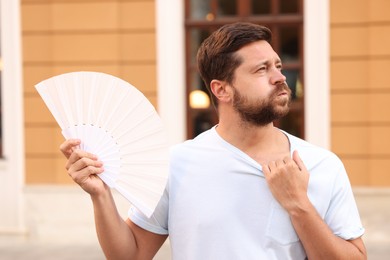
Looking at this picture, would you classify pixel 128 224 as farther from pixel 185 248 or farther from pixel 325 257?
pixel 325 257

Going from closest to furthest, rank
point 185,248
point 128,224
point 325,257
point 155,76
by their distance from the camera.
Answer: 1. point 325,257
2. point 185,248
3. point 128,224
4. point 155,76

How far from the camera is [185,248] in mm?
2225

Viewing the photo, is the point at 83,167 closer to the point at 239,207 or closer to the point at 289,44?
the point at 239,207

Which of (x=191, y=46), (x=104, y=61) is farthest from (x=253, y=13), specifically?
(x=104, y=61)

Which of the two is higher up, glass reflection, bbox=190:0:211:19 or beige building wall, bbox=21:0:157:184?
glass reflection, bbox=190:0:211:19

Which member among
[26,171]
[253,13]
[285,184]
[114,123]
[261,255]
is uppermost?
[253,13]

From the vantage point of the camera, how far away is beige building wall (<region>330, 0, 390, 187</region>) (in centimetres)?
806

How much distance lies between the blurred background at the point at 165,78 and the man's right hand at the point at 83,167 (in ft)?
19.3

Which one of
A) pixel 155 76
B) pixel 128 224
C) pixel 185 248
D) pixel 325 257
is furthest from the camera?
pixel 155 76

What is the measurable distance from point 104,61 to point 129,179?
6.35 meters

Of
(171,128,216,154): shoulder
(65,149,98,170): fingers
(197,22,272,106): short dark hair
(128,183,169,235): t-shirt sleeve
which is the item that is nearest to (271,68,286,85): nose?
(197,22,272,106): short dark hair

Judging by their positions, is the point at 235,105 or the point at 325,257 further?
the point at 235,105

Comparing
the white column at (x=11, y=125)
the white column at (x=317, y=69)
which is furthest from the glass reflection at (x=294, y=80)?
the white column at (x=11, y=125)

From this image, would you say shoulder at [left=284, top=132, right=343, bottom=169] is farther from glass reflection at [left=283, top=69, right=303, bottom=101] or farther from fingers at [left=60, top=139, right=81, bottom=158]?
glass reflection at [left=283, top=69, right=303, bottom=101]
